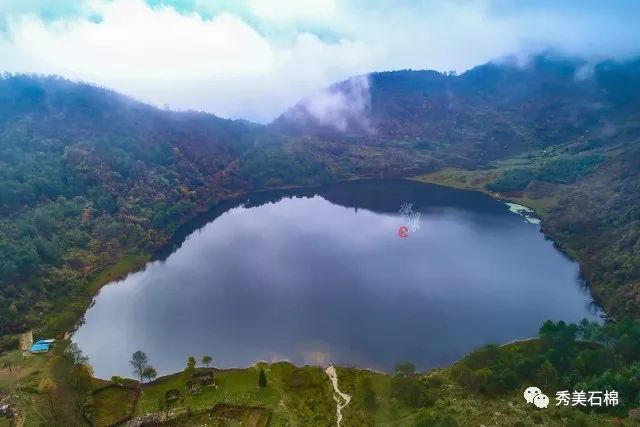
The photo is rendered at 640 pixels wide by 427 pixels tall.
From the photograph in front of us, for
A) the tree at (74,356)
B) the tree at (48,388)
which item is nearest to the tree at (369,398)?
the tree at (48,388)

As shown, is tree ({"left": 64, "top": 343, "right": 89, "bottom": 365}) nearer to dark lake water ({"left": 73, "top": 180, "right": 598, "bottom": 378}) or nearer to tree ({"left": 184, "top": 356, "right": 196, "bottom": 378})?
dark lake water ({"left": 73, "top": 180, "right": 598, "bottom": 378})

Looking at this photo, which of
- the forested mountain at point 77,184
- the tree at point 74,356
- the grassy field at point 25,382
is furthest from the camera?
the forested mountain at point 77,184

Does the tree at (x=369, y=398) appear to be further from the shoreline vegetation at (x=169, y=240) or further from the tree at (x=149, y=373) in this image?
the tree at (x=149, y=373)

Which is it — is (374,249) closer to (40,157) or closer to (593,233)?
(593,233)

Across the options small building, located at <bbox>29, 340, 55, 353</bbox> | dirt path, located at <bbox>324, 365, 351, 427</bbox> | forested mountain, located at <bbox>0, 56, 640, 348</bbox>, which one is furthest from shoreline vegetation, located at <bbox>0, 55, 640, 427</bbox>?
small building, located at <bbox>29, 340, 55, 353</bbox>

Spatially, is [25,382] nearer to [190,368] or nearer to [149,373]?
[149,373]

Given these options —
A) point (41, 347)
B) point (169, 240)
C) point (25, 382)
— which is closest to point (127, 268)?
point (169, 240)

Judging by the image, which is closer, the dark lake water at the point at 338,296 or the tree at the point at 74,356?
the tree at the point at 74,356

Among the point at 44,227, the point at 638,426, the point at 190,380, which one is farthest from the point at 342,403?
the point at 44,227
